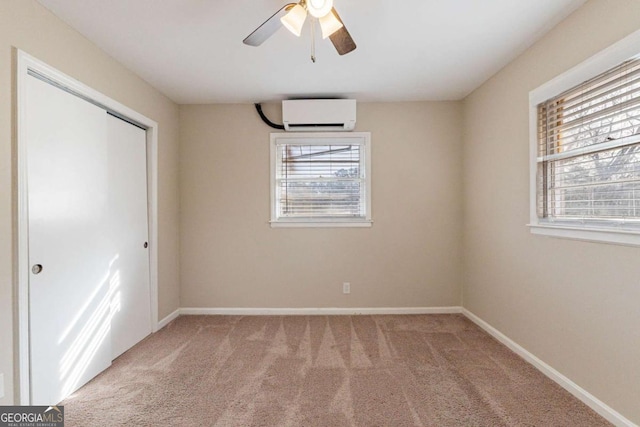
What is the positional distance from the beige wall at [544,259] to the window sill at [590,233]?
0.05m

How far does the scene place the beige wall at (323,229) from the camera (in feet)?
12.0

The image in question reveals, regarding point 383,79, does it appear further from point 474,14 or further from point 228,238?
point 228,238

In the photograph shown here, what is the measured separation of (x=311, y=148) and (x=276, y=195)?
72cm

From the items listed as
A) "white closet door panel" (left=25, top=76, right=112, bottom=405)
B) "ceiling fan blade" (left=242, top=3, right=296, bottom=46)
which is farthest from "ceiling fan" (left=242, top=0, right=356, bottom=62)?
"white closet door panel" (left=25, top=76, right=112, bottom=405)

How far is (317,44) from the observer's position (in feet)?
7.83

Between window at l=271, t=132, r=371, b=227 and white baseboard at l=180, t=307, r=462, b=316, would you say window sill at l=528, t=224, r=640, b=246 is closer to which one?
white baseboard at l=180, t=307, r=462, b=316

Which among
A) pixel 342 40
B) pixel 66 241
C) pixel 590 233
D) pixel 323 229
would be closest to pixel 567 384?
pixel 590 233

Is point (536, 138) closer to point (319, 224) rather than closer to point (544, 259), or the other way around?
point (544, 259)

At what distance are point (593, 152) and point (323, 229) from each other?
2504 millimetres

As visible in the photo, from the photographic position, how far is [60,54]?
6.72 feet

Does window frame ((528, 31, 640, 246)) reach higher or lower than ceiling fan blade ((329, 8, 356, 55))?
lower

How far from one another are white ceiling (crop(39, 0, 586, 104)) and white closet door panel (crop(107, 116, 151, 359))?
69 centimetres

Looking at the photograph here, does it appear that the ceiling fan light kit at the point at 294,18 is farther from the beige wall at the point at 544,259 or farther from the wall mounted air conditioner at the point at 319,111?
the beige wall at the point at 544,259

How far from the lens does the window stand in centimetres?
371
